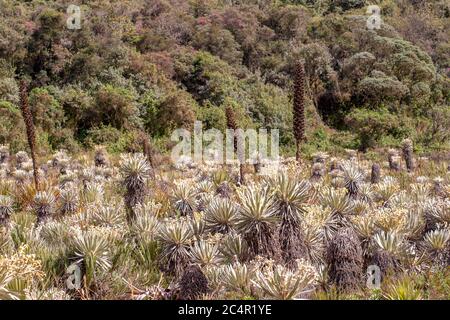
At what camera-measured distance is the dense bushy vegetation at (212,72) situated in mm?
22531

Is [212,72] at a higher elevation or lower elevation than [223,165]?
higher

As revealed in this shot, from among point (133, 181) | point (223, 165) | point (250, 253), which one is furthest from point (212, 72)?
point (250, 253)

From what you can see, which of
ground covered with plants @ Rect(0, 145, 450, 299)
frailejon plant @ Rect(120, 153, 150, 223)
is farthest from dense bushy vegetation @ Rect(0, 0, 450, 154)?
ground covered with plants @ Rect(0, 145, 450, 299)

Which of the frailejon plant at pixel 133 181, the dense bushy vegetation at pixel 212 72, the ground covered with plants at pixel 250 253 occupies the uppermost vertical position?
the dense bushy vegetation at pixel 212 72

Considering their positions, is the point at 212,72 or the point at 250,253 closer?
the point at 250,253

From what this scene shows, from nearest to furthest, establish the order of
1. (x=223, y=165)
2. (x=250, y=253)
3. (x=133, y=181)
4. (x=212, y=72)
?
(x=250, y=253)
(x=133, y=181)
(x=223, y=165)
(x=212, y=72)

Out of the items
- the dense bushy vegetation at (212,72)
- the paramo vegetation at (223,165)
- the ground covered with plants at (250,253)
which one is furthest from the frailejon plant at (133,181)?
the dense bushy vegetation at (212,72)

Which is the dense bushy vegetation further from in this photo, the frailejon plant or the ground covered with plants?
the ground covered with plants

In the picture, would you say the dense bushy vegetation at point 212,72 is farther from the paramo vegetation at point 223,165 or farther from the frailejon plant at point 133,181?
the frailejon plant at point 133,181

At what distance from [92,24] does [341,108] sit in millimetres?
16627

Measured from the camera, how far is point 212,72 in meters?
26.7

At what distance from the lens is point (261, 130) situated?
25.2m

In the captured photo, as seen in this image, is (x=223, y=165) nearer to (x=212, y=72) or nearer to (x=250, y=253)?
(x=250, y=253)

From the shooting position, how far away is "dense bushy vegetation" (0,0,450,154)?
73.9ft
